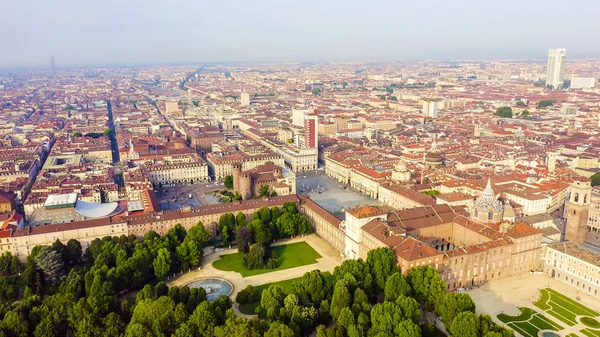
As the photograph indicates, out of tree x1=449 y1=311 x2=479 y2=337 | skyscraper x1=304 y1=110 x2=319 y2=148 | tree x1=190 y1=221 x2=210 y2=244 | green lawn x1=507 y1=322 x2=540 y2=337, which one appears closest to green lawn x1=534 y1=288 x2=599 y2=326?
green lawn x1=507 y1=322 x2=540 y2=337

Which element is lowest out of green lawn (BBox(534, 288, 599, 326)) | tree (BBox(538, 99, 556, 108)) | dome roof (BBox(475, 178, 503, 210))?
green lawn (BBox(534, 288, 599, 326))

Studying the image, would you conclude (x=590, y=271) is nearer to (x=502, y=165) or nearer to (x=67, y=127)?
(x=502, y=165)

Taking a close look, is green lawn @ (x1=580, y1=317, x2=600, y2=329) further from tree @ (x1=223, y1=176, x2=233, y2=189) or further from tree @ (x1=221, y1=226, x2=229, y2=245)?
tree @ (x1=223, y1=176, x2=233, y2=189)

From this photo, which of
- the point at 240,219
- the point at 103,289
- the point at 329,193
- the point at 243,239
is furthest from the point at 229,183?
the point at 103,289

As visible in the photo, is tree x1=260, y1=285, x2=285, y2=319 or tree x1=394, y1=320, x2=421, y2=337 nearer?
tree x1=394, y1=320, x2=421, y2=337

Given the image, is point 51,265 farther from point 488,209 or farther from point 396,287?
point 488,209

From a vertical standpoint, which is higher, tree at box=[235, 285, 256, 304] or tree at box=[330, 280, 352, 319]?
tree at box=[330, 280, 352, 319]

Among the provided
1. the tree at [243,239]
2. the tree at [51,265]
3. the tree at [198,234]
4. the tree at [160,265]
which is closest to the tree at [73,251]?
the tree at [51,265]
